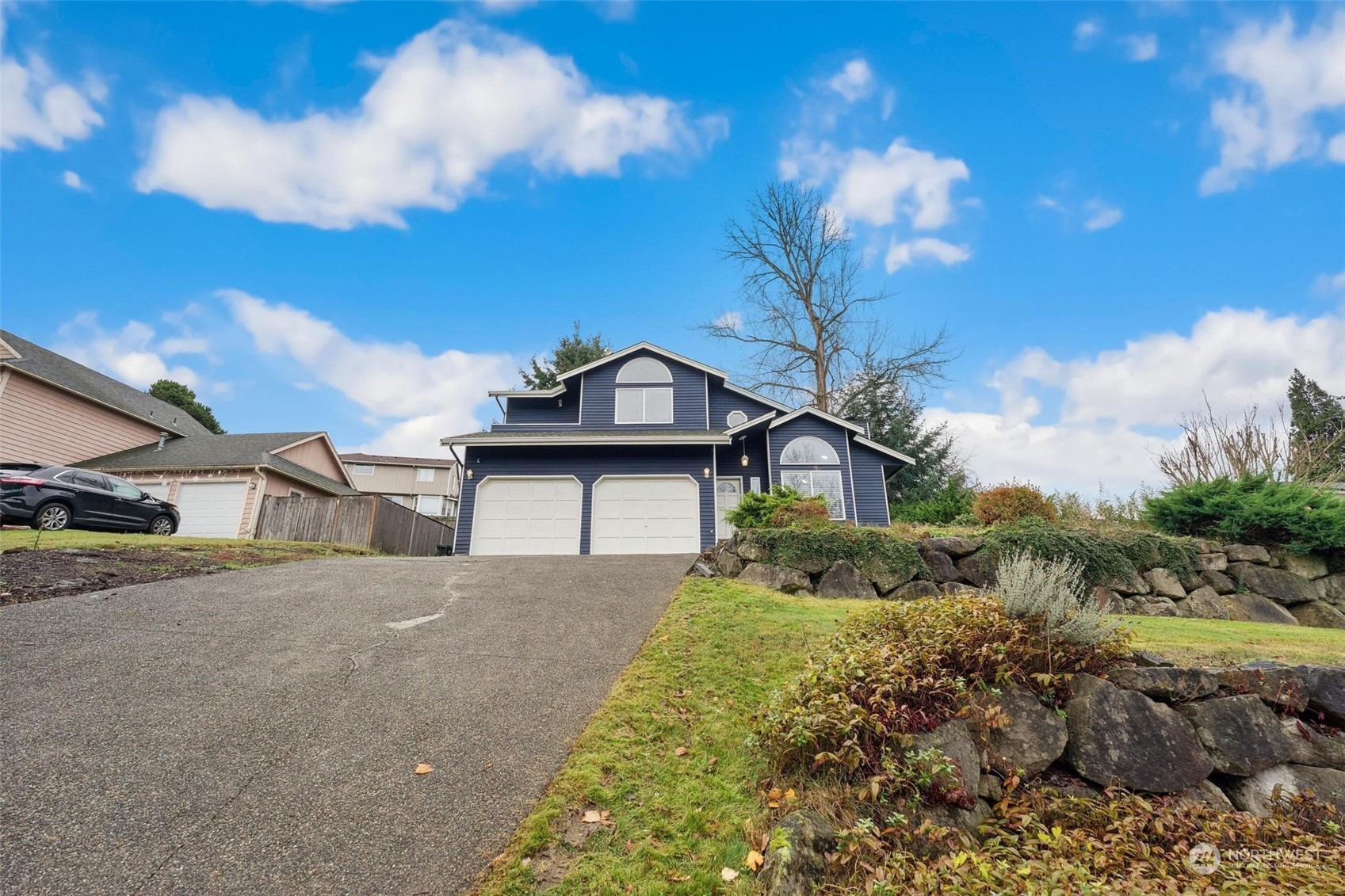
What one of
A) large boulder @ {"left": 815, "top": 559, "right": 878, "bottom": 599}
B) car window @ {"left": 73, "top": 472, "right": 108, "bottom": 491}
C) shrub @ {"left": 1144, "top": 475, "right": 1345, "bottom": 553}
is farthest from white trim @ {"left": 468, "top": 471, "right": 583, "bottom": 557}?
shrub @ {"left": 1144, "top": 475, "right": 1345, "bottom": 553}

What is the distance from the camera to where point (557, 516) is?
15094 mm

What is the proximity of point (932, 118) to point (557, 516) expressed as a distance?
45.9ft

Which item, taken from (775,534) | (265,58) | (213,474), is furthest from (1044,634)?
(213,474)

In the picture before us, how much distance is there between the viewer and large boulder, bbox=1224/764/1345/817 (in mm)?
3197

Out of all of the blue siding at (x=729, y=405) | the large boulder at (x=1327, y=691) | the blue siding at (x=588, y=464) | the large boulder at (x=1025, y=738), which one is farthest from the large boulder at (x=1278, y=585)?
the blue siding at (x=729, y=405)

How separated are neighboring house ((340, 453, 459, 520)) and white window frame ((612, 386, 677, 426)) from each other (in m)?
22.3

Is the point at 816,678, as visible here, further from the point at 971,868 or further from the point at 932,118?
the point at 932,118

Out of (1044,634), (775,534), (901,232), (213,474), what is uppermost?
(901,232)

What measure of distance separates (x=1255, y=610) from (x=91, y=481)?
24.0 m

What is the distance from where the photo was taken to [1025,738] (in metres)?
3.22

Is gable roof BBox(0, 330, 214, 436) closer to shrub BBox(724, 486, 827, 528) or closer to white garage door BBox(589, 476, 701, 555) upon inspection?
white garage door BBox(589, 476, 701, 555)

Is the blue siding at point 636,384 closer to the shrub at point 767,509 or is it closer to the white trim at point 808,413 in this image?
the white trim at point 808,413

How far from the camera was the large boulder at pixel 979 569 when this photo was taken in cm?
962

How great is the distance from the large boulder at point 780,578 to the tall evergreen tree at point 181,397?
1458 inches
